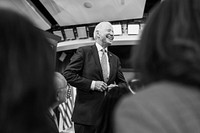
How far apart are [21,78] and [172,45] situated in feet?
1.03

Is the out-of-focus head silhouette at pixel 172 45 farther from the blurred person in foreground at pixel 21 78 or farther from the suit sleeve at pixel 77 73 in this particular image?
the suit sleeve at pixel 77 73

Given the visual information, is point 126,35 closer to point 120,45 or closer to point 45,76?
point 120,45

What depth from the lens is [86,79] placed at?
2010 mm

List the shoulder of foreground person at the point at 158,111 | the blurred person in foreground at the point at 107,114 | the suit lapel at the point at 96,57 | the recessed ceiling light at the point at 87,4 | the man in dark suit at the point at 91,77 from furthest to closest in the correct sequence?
1. the recessed ceiling light at the point at 87,4
2. the suit lapel at the point at 96,57
3. the man in dark suit at the point at 91,77
4. the blurred person in foreground at the point at 107,114
5. the shoulder of foreground person at the point at 158,111

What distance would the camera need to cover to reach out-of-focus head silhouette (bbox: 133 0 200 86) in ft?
1.66

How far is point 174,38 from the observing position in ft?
1.69

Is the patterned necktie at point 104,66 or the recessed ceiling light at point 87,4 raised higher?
the recessed ceiling light at point 87,4

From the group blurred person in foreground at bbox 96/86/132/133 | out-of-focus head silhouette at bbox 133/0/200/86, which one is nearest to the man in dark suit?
blurred person in foreground at bbox 96/86/132/133

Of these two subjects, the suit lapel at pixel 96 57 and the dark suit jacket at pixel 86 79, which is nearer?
the dark suit jacket at pixel 86 79

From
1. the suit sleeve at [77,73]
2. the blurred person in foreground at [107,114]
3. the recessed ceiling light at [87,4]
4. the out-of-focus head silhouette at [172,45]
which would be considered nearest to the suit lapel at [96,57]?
the suit sleeve at [77,73]

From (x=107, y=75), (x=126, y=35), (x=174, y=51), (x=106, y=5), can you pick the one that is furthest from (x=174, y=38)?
(x=126, y=35)

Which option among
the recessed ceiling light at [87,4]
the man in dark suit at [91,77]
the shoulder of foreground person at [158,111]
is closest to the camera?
the shoulder of foreground person at [158,111]

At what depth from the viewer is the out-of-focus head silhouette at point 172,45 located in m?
0.51

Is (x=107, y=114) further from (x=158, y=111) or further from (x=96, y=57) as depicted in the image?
(x=96, y=57)
